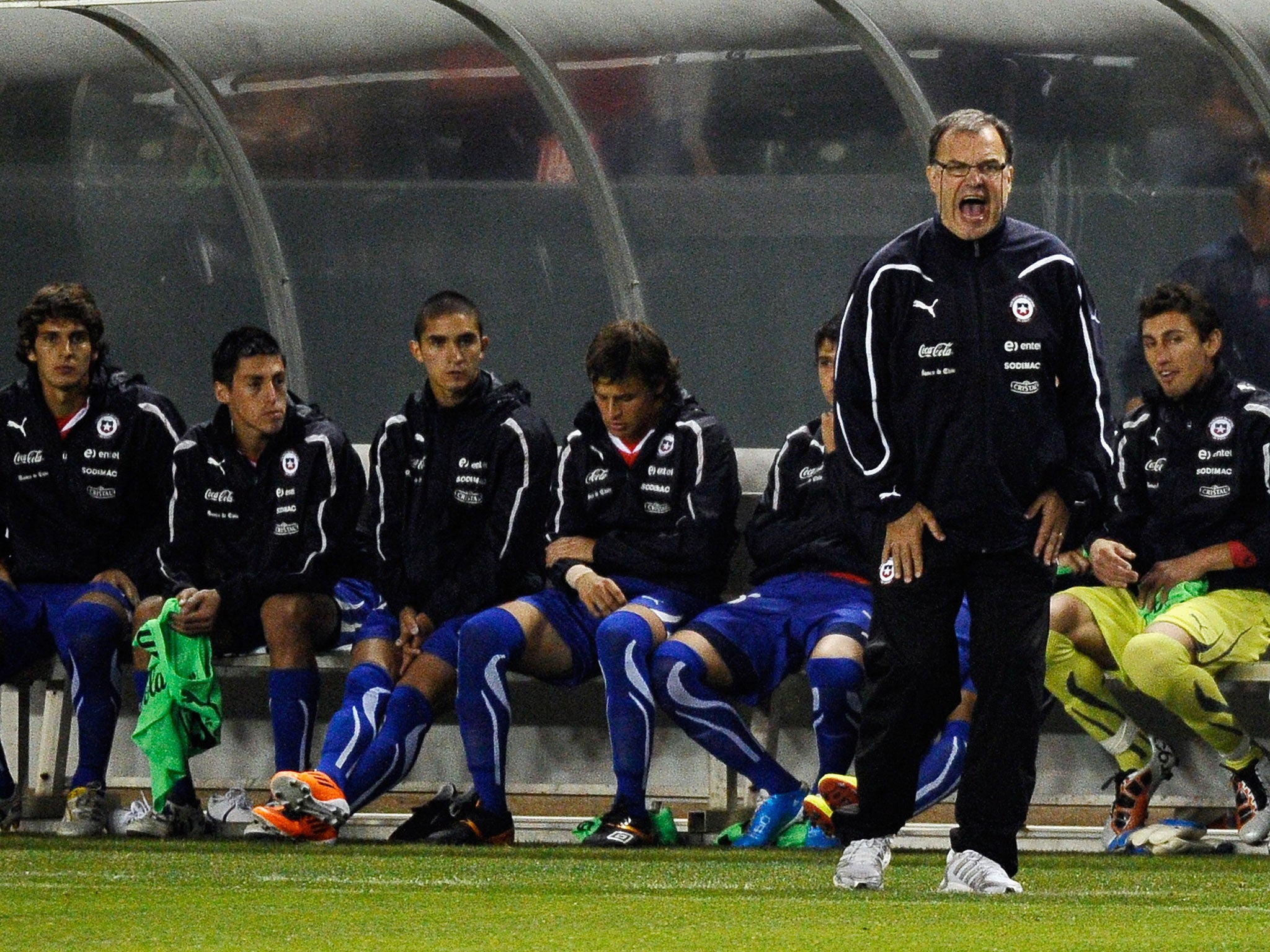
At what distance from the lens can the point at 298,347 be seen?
8.27m

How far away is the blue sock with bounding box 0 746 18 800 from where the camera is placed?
7.19 m

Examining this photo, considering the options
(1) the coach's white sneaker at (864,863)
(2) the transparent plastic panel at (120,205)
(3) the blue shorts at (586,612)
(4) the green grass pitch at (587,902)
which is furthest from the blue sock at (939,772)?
(2) the transparent plastic panel at (120,205)

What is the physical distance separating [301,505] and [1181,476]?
248 cm

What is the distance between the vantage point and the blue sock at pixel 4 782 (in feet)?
23.6

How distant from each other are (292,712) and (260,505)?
67 cm

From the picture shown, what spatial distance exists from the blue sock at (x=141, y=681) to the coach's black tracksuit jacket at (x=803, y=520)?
1741 mm

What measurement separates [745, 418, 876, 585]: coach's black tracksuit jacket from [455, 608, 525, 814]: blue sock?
0.79 metres

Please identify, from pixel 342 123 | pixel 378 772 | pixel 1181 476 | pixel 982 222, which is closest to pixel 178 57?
pixel 342 123

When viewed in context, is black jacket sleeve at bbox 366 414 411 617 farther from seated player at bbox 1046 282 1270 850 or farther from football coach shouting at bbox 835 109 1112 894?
football coach shouting at bbox 835 109 1112 894

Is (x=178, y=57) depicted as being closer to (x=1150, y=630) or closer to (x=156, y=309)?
(x=156, y=309)

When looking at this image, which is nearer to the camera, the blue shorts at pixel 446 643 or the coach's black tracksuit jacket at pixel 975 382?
the coach's black tracksuit jacket at pixel 975 382

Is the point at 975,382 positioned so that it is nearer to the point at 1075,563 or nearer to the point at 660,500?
the point at 1075,563

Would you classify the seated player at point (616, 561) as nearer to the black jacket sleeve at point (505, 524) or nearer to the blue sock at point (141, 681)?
the black jacket sleeve at point (505, 524)

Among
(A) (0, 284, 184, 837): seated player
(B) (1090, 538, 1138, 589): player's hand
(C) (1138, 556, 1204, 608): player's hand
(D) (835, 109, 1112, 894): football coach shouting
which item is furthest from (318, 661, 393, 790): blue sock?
(D) (835, 109, 1112, 894): football coach shouting
